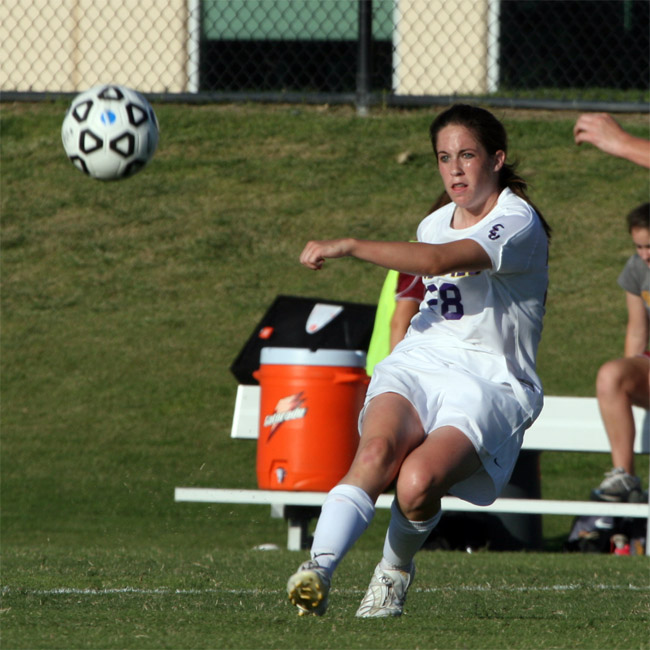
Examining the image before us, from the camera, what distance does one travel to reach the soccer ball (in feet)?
21.8

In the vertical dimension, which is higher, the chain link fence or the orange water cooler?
the chain link fence

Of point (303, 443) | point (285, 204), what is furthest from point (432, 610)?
point (285, 204)

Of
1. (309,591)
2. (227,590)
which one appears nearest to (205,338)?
(227,590)

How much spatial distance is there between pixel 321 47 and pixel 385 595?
9.96 m

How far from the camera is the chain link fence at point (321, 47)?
41.8 ft

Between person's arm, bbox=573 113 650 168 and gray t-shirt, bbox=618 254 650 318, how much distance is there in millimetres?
3166

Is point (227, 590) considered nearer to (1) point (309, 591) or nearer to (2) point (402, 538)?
(2) point (402, 538)

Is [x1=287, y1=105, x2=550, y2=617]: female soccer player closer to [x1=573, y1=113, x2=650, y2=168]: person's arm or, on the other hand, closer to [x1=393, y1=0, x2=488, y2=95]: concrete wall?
[x1=573, y1=113, x2=650, y2=168]: person's arm

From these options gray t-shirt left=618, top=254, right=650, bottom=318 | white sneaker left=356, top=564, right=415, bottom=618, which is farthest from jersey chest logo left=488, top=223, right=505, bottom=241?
gray t-shirt left=618, top=254, right=650, bottom=318

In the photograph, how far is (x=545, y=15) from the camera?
13.2 meters

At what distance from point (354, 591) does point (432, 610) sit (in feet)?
2.11

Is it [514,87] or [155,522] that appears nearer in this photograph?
[155,522]

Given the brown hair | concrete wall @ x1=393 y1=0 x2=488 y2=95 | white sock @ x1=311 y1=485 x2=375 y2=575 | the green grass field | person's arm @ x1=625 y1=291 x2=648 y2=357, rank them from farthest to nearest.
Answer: concrete wall @ x1=393 y1=0 x2=488 y2=95, person's arm @ x1=625 y1=291 x2=648 y2=357, the brown hair, the green grass field, white sock @ x1=311 y1=485 x2=375 y2=575

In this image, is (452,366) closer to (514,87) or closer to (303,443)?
(303,443)
